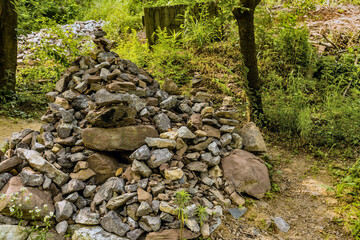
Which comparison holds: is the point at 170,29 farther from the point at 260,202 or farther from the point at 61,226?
the point at 61,226

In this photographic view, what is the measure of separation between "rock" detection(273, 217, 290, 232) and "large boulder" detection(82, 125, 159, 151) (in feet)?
5.00

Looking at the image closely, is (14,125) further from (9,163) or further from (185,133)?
(185,133)

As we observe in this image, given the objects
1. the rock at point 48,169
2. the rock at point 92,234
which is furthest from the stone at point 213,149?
the rock at point 48,169

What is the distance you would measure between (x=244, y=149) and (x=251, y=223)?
99 cm

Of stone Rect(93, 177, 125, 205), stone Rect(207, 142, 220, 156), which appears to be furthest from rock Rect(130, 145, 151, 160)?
stone Rect(207, 142, 220, 156)

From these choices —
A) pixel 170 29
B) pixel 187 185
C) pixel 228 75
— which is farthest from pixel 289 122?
pixel 170 29

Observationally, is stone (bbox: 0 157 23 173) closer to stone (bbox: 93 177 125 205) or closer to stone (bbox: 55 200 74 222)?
stone (bbox: 55 200 74 222)

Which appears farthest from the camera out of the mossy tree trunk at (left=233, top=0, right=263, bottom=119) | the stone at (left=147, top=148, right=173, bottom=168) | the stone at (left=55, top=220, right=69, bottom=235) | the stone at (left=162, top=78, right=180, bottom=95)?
the mossy tree trunk at (left=233, top=0, right=263, bottom=119)

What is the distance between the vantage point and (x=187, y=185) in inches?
103

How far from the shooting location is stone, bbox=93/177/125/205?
2.48 metres

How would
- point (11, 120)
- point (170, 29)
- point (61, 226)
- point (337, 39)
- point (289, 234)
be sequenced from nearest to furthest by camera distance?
point (61, 226), point (289, 234), point (11, 120), point (337, 39), point (170, 29)

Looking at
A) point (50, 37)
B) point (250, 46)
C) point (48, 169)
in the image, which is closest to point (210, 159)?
point (48, 169)

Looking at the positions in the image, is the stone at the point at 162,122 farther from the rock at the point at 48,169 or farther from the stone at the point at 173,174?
the rock at the point at 48,169

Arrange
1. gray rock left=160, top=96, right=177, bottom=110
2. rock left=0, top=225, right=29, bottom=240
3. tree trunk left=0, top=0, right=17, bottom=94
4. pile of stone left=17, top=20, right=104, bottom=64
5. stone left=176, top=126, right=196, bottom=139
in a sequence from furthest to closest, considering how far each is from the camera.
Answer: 1. pile of stone left=17, top=20, right=104, bottom=64
2. tree trunk left=0, top=0, right=17, bottom=94
3. gray rock left=160, top=96, right=177, bottom=110
4. stone left=176, top=126, right=196, bottom=139
5. rock left=0, top=225, right=29, bottom=240
